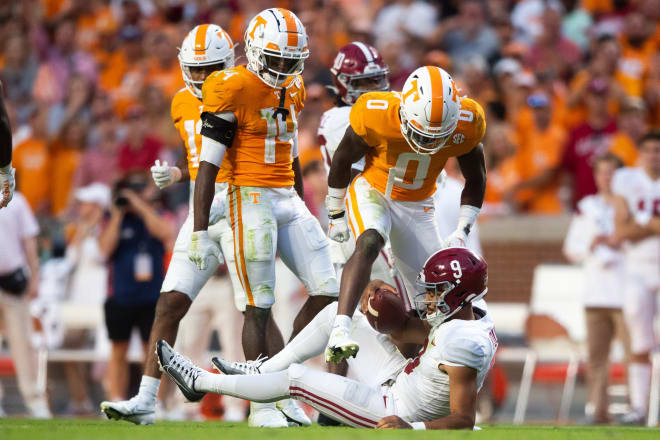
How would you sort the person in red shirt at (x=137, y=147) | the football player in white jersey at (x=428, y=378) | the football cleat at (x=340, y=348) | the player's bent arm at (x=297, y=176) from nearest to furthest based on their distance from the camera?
the football player in white jersey at (x=428, y=378), the football cleat at (x=340, y=348), the player's bent arm at (x=297, y=176), the person in red shirt at (x=137, y=147)

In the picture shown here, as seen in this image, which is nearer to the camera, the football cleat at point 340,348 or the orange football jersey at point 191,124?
the football cleat at point 340,348

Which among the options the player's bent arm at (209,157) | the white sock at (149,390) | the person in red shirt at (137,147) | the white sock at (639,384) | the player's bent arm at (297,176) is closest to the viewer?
the player's bent arm at (209,157)

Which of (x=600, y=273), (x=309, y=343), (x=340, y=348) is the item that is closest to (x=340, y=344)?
(x=340, y=348)

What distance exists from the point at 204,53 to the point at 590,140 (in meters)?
5.93

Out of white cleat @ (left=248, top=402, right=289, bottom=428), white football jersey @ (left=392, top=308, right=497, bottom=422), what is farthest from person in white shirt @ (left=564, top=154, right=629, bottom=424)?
white football jersey @ (left=392, top=308, right=497, bottom=422)

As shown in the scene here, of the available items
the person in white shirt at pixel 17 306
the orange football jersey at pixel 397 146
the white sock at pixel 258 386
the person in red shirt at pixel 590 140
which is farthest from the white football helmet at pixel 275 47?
the person in red shirt at pixel 590 140

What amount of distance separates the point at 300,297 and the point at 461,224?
3779mm

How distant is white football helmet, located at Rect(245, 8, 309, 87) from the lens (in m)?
7.34

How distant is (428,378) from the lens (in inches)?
253

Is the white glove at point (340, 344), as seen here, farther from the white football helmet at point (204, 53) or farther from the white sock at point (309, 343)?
the white football helmet at point (204, 53)

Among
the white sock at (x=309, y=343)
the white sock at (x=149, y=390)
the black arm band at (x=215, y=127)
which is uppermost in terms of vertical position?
the black arm band at (x=215, y=127)

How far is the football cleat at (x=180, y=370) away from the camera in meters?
6.77

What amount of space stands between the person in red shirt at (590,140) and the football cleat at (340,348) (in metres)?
6.47

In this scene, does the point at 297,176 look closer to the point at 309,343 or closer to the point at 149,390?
the point at 309,343
